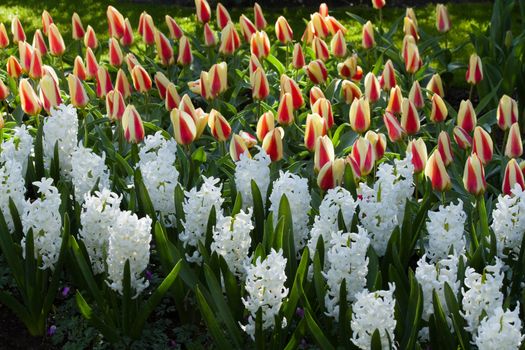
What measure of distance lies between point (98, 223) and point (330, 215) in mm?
874

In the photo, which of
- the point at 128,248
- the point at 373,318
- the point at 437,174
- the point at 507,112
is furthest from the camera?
the point at 507,112

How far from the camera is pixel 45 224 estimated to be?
355 cm

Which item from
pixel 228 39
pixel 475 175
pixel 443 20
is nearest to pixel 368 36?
pixel 443 20

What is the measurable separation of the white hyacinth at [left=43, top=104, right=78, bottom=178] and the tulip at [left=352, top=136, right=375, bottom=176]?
1290mm

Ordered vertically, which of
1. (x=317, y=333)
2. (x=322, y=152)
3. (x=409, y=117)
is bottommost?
(x=317, y=333)

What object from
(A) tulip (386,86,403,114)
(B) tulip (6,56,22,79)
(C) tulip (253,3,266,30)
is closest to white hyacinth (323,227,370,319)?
(A) tulip (386,86,403,114)

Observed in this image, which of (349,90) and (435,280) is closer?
(435,280)

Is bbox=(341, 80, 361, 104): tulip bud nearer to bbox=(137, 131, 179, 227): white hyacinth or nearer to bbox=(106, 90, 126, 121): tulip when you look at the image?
bbox=(106, 90, 126, 121): tulip

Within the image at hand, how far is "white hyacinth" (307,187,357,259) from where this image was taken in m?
3.51

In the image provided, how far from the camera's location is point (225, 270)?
338cm

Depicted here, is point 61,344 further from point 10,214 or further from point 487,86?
point 487,86

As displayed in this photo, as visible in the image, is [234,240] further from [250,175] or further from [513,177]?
[513,177]

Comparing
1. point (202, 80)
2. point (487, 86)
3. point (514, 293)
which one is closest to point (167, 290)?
point (514, 293)

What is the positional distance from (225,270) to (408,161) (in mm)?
915
